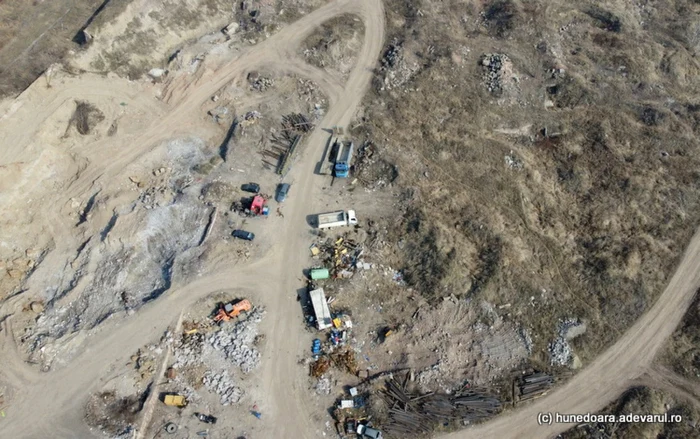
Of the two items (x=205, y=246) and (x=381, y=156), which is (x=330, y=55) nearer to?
(x=381, y=156)

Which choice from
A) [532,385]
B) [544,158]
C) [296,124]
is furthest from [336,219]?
[544,158]

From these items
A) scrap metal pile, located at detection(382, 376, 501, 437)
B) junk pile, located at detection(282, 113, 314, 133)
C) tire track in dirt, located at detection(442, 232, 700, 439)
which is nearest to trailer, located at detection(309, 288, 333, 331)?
scrap metal pile, located at detection(382, 376, 501, 437)

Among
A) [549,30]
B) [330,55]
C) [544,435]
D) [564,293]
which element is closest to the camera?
[544,435]

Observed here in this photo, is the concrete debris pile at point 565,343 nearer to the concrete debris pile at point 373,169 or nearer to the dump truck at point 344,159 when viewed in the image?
the concrete debris pile at point 373,169

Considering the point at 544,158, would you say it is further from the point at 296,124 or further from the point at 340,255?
the point at 296,124

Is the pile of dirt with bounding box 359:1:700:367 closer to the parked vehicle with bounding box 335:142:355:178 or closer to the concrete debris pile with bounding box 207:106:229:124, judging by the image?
the parked vehicle with bounding box 335:142:355:178

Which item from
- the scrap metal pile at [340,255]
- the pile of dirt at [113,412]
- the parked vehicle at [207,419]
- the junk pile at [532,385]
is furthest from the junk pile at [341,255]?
the pile of dirt at [113,412]

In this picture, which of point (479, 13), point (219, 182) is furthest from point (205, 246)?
point (479, 13)
